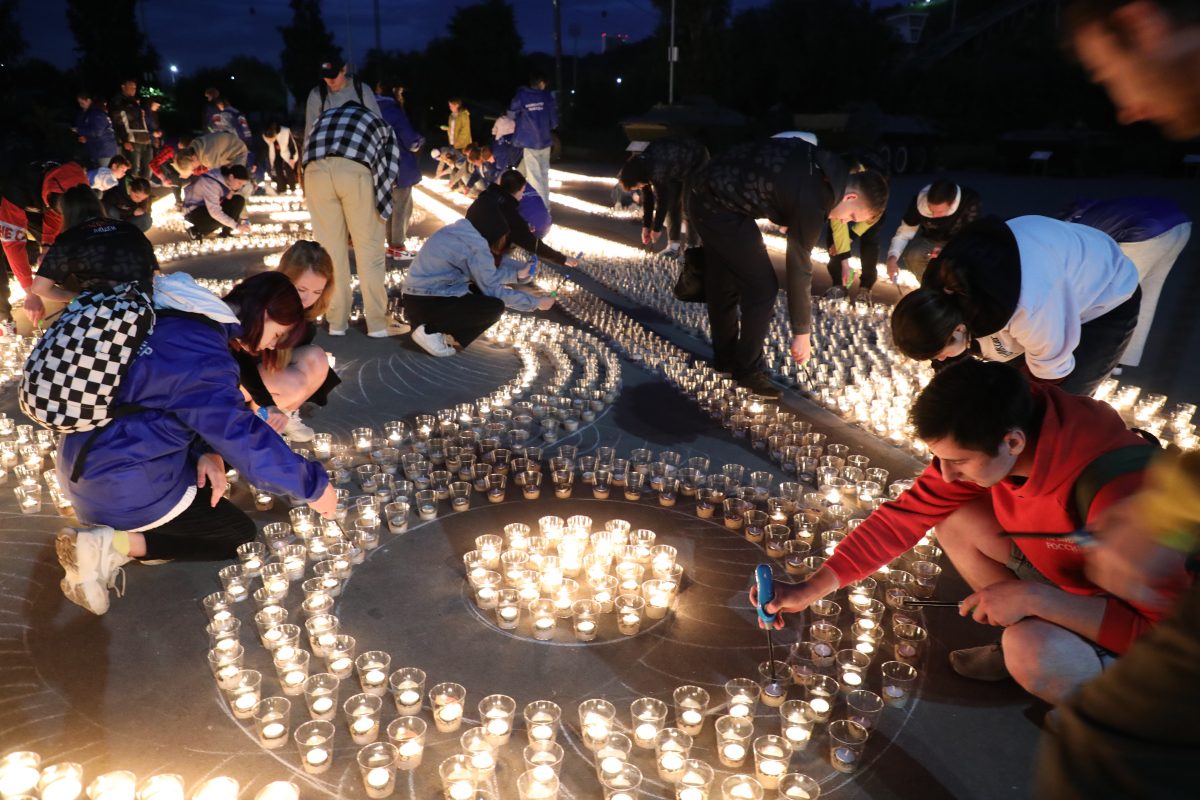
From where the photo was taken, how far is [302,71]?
133ft

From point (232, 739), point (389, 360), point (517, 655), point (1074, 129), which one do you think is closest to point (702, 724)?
point (517, 655)

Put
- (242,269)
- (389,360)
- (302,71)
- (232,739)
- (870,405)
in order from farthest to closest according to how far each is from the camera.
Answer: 1. (302,71)
2. (242,269)
3. (389,360)
4. (870,405)
5. (232,739)

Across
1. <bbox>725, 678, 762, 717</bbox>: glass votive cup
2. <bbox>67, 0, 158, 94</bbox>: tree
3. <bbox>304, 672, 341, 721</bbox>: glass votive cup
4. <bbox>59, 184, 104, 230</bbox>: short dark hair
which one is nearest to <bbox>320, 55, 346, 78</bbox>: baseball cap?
<bbox>59, 184, 104, 230</bbox>: short dark hair

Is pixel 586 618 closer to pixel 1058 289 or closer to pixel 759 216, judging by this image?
pixel 1058 289

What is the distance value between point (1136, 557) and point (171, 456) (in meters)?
2.85

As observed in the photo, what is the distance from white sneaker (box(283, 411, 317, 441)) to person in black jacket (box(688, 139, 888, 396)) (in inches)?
101

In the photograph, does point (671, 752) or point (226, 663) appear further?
point (226, 663)


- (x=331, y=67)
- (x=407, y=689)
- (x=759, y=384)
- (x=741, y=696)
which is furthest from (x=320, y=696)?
(x=331, y=67)

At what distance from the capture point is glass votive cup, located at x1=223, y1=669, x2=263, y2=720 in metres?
2.37

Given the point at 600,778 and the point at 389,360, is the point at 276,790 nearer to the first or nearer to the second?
the point at 600,778

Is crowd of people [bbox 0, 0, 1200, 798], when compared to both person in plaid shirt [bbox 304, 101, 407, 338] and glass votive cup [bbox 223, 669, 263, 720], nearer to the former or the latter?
person in plaid shirt [bbox 304, 101, 407, 338]

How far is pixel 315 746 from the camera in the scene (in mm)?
2221

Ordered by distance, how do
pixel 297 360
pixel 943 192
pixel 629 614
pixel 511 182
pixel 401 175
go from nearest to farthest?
pixel 629 614 → pixel 297 360 → pixel 943 192 → pixel 511 182 → pixel 401 175

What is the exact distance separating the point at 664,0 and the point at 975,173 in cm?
1232
